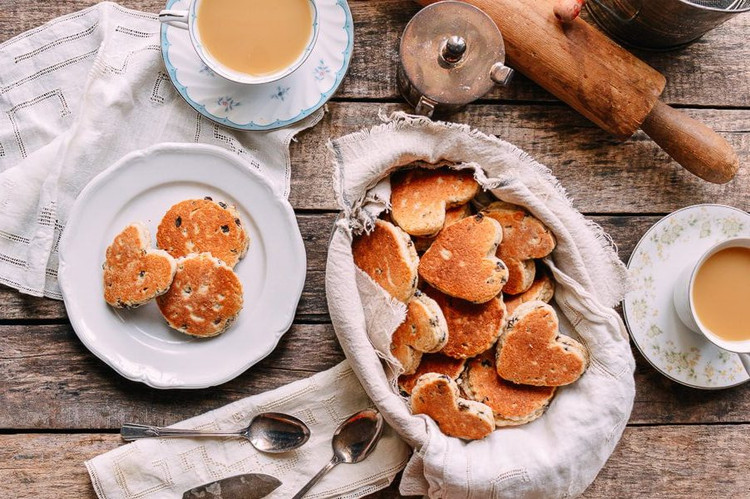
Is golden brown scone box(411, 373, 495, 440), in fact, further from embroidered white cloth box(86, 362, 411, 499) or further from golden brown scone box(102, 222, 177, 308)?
golden brown scone box(102, 222, 177, 308)

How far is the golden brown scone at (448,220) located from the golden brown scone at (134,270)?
0.49 metres

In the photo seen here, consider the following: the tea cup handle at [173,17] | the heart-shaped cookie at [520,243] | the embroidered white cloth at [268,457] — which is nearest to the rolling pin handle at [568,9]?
the heart-shaped cookie at [520,243]

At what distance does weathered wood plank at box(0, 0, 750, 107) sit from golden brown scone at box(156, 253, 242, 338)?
0.47 metres

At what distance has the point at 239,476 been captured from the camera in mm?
1386

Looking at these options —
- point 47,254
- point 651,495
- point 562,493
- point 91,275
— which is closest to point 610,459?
point 651,495

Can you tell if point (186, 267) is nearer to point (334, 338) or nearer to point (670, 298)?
point (334, 338)

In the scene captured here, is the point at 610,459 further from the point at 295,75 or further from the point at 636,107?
the point at 295,75

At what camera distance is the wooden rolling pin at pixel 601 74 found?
4.53 feet

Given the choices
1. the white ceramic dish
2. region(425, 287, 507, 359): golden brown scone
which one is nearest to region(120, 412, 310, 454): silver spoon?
the white ceramic dish

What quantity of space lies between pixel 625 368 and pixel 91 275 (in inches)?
42.6

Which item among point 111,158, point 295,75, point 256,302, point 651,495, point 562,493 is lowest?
point 651,495

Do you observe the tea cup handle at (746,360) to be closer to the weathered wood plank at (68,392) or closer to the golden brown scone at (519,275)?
the golden brown scone at (519,275)

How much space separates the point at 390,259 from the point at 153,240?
1.69ft

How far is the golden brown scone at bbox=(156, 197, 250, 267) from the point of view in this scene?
4.48 ft
